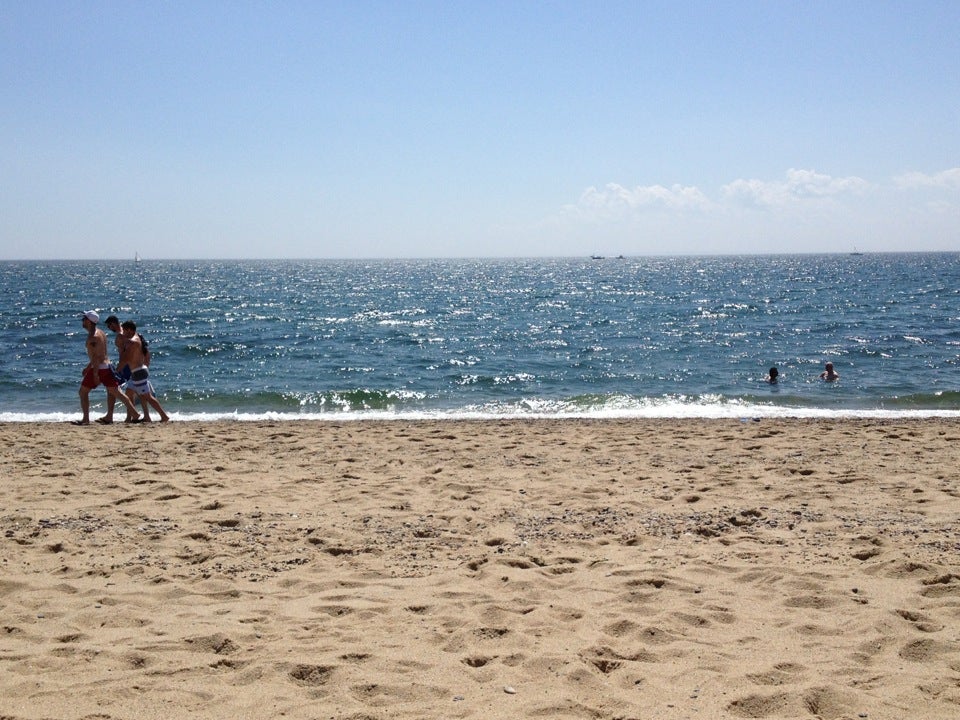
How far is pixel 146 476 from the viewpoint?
7574mm

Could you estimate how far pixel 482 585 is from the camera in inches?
191

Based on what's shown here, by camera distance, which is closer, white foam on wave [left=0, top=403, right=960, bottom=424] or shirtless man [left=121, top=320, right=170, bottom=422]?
shirtless man [left=121, top=320, right=170, bottom=422]

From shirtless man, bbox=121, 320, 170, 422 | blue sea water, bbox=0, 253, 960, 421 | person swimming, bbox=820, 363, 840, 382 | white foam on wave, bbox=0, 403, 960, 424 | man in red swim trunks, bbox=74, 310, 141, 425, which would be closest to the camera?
man in red swim trunks, bbox=74, 310, 141, 425

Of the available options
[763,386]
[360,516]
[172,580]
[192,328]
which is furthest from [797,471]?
[192,328]

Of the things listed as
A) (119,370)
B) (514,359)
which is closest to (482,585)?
(119,370)

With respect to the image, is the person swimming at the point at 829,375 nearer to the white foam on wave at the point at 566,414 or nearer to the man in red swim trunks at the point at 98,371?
the white foam on wave at the point at 566,414

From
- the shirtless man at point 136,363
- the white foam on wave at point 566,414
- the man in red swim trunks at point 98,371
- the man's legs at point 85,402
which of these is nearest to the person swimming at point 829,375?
the white foam on wave at point 566,414

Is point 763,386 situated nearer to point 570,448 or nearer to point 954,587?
point 570,448

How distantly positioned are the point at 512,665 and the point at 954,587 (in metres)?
2.85

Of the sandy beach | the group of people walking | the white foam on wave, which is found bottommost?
the white foam on wave

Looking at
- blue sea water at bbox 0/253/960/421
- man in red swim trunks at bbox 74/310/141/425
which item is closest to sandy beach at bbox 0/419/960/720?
man in red swim trunks at bbox 74/310/141/425

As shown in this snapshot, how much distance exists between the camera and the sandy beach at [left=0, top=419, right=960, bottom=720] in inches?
139

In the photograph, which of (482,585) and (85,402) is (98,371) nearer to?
(85,402)

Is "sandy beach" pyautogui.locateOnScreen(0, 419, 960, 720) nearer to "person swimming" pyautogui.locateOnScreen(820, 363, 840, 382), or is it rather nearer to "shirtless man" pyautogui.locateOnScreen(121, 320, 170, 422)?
"shirtless man" pyautogui.locateOnScreen(121, 320, 170, 422)
